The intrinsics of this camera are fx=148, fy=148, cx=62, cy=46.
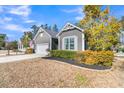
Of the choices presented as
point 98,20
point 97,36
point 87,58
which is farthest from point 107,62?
point 98,20

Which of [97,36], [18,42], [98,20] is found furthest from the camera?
[18,42]

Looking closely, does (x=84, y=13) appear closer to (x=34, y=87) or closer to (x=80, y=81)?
(x=80, y=81)

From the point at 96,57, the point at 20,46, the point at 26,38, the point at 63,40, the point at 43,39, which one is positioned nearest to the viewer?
the point at 96,57

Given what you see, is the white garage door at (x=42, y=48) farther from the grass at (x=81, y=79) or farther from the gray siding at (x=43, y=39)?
the grass at (x=81, y=79)

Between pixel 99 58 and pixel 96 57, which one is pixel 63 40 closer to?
pixel 96 57

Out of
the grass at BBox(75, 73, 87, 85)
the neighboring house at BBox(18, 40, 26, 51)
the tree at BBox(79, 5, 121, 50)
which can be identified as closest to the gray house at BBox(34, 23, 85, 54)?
the tree at BBox(79, 5, 121, 50)

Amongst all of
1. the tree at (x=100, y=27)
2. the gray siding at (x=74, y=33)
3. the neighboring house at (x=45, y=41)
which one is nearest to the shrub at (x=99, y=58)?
the tree at (x=100, y=27)

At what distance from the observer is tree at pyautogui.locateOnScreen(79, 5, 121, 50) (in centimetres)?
1301

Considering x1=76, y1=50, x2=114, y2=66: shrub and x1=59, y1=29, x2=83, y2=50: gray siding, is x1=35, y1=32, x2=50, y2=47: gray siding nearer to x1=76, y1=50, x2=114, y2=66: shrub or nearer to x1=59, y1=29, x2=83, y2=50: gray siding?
x1=59, y1=29, x2=83, y2=50: gray siding

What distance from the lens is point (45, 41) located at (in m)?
21.0

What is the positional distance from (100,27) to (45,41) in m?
9.86

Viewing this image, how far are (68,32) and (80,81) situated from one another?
36.4ft

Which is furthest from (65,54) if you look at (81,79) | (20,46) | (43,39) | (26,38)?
(26,38)

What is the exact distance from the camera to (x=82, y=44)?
16766 mm
